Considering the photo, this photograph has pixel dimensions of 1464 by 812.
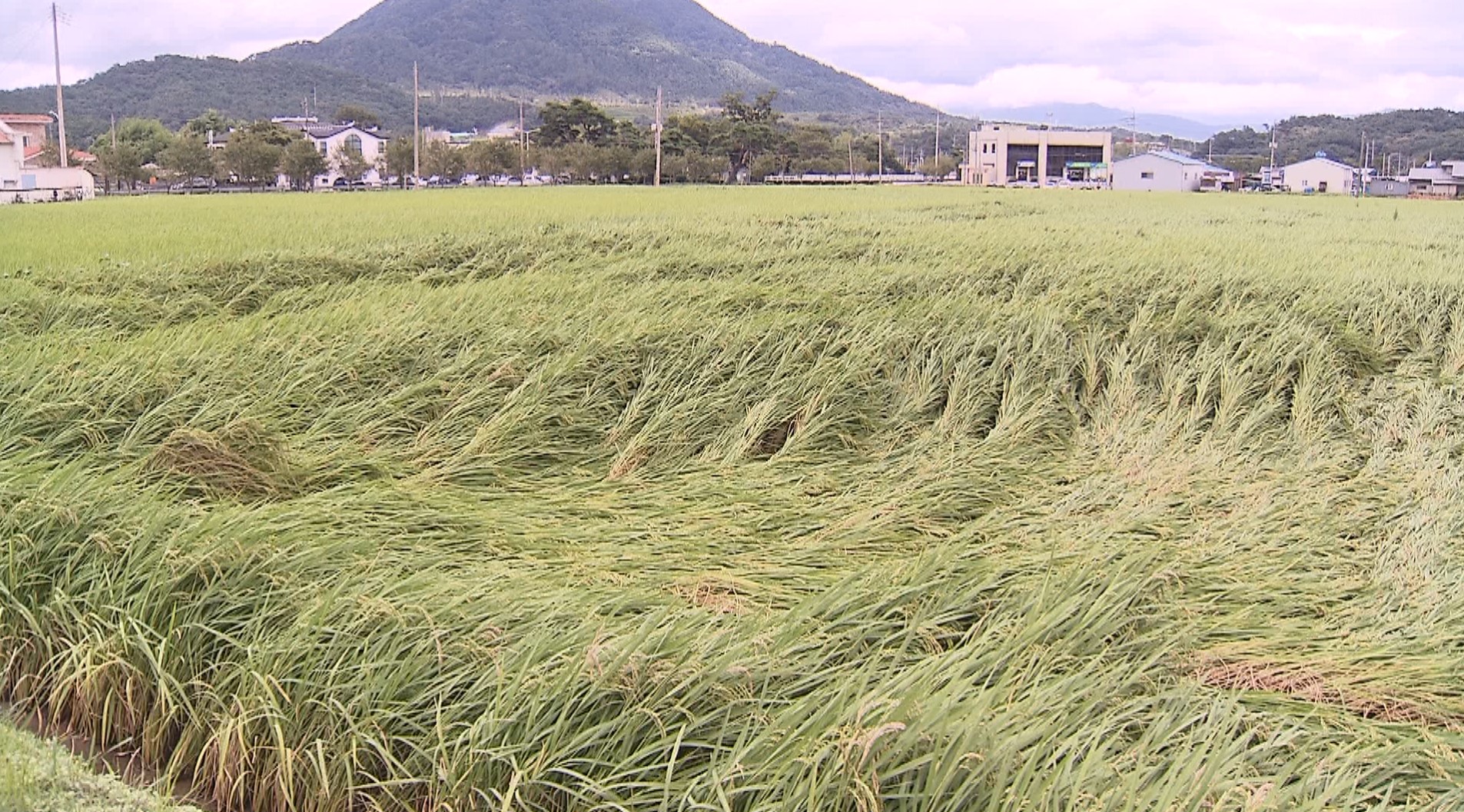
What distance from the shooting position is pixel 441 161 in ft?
151

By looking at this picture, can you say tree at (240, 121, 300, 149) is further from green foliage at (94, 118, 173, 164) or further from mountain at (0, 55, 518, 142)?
mountain at (0, 55, 518, 142)

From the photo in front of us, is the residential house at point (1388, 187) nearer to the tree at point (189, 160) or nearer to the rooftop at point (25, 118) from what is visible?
the tree at point (189, 160)

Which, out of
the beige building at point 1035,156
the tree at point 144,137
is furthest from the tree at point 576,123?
the beige building at point 1035,156

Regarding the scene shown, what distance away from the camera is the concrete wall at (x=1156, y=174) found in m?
59.8

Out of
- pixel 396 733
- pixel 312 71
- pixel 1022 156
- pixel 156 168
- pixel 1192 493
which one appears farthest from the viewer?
pixel 312 71

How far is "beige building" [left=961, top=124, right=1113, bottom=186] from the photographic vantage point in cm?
6650

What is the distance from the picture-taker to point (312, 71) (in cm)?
7862

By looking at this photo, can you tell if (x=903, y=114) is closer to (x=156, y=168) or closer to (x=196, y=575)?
(x=156, y=168)

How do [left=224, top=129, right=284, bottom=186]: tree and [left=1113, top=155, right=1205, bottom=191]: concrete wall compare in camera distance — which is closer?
[left=224, top=129, right=284, bottom=186]: tree

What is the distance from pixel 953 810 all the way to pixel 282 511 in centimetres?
231

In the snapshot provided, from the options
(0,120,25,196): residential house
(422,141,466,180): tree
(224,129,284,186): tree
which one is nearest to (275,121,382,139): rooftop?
(422,141,466,180): tree

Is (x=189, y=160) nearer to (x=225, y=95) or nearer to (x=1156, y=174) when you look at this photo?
(x=225, y=95)

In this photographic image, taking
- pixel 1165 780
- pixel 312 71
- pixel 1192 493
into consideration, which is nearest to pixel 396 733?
pixel 1165 780

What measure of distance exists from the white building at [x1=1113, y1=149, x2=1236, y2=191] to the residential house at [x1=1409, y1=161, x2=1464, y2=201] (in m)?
9.14
